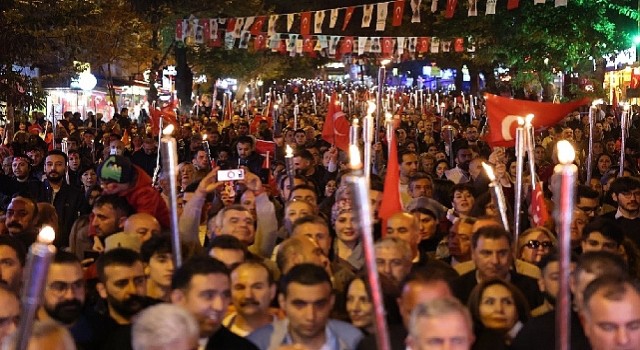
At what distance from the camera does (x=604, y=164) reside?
48.9 feet

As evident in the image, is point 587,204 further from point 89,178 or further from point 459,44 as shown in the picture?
point 459,44

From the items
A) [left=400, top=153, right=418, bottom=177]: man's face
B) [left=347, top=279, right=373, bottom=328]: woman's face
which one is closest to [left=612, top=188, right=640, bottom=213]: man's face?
[left=400, top=153, right=418, bottom=177]: man's face

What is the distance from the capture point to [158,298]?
663 centimetres

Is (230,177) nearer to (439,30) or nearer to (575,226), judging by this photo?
(575,226)

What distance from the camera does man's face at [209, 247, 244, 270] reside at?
6.65m

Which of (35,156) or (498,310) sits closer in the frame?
(498,310)

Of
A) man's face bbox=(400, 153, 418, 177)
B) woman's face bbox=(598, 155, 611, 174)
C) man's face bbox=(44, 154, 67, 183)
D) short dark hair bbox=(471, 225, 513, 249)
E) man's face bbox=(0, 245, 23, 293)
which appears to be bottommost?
man's face bbox=(0, 245, 23, 293)

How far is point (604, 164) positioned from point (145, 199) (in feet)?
24.1

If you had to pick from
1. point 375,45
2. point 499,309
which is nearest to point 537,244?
point 499,309

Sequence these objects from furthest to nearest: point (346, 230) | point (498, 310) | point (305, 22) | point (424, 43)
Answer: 1. point (424, 43)
2. point (305, 22)
3. point (346, 230)
4. point (498, 310)

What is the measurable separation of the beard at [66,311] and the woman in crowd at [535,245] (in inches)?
126

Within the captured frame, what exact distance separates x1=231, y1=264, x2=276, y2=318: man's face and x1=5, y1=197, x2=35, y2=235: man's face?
3.49 meters

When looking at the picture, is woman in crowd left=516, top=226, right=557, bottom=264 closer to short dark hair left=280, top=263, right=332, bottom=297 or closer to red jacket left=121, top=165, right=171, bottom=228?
short dark hair left=280, top=263, right=332, bottom=297

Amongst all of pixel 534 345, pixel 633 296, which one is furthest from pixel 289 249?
pixel 633 296
